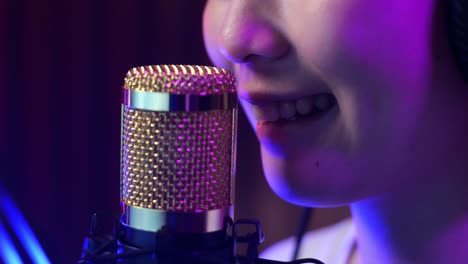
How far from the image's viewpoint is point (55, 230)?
171cm

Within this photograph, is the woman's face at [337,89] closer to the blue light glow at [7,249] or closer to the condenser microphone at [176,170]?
the condenser microphone at [176,170]

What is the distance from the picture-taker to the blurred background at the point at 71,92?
1635 millimetres

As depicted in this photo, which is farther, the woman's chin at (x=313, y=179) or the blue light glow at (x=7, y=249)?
the blue light glow at (x=7, y=249)

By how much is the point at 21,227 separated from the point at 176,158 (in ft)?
3.94

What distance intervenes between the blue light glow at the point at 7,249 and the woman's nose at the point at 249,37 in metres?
1.04

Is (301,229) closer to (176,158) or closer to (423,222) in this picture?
(423,222)

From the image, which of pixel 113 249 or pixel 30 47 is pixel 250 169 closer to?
pixel 30 47

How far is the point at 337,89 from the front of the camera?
2.59 feet

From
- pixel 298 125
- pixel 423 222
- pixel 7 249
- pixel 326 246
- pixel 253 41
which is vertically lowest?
pixel 7 249

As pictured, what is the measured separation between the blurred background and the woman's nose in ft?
3.00

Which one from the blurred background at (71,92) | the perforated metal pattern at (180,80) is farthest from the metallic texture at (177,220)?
the blurred background at (71,92)

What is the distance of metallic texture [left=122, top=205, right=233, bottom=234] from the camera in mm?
586

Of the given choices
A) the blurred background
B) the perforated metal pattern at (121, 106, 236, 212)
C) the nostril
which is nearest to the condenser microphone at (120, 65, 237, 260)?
the perforated metal pattern at (121, 106, 236, 212)

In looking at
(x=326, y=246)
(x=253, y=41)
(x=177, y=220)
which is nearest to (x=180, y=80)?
(x=177, y=220)
